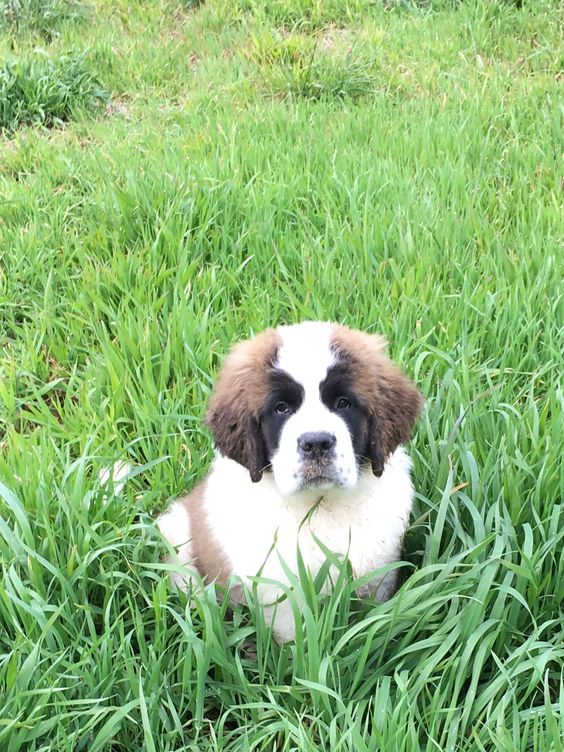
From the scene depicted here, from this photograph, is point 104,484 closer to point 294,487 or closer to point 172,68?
point 294,487

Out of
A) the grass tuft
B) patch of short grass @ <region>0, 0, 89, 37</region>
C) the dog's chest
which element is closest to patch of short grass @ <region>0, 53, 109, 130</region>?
patch of short grass @ <region>0, 0, 89, 37</region>

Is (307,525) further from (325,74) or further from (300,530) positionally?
(325,74)

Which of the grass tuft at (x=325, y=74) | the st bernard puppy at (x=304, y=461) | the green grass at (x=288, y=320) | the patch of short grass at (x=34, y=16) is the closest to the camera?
the green grass at (x=288, y=320)

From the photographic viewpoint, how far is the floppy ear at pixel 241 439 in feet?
6.94

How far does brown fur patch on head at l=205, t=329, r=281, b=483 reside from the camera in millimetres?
2111

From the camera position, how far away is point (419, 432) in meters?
2.64

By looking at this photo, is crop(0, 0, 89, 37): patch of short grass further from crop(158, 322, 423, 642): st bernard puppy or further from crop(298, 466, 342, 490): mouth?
crop(298, 466, 342, 490): mouth

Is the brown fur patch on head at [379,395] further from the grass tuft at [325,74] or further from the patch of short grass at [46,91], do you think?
the patch of short grass at [46,91]

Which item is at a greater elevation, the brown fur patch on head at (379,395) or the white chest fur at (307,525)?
the brown fur patch on head at (379,395)

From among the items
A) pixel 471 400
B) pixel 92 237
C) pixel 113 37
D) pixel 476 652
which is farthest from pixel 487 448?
pixel 113 37

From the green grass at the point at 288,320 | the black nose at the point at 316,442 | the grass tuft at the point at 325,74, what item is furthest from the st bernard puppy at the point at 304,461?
the grass tuft at the point at 325,74

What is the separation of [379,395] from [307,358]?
27 cm

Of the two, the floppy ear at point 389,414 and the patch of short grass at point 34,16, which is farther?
the patch of short grass at point 34,16

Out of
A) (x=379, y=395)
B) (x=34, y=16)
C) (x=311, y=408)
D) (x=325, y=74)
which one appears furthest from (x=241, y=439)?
(x=34, y=16)
